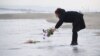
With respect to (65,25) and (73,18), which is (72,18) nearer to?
(73,18)

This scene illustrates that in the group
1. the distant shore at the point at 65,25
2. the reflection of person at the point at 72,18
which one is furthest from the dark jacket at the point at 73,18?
the distant shore at the point at 65,25

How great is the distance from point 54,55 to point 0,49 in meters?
2.31

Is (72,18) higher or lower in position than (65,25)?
higher

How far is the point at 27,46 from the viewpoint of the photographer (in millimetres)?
14234

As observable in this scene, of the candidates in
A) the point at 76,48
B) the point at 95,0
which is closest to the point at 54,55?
the point at 76,48

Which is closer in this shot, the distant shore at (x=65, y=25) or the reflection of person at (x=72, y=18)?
the reflection of person at (x=72, y=18)

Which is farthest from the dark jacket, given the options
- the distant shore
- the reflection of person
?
the distant shore

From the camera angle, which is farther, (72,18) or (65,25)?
(65,25)

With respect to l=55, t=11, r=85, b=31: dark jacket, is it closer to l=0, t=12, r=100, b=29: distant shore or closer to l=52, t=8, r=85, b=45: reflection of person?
l=52, t=8, r=85, b=45: reflection of person

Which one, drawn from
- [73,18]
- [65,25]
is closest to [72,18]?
[73,18]

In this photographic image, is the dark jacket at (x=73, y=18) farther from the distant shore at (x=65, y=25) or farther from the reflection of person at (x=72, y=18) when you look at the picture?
the distant shore at (x=65, y=25)

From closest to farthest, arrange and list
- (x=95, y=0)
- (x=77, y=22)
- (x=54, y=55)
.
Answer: (x=54, y=55)
(x=77, y=22)
(x=95, y=0)

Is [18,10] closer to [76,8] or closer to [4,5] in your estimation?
[4,5]

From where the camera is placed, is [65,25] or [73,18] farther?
[65,25]
